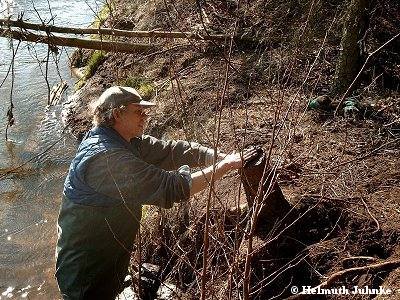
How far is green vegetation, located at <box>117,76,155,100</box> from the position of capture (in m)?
6.80

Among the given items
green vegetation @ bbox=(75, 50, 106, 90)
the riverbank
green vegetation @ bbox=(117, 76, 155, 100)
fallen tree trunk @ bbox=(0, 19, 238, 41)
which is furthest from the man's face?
green vegetation @ bbox=(75, 50, 106, 90)

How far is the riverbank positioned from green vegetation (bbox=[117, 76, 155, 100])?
23mm

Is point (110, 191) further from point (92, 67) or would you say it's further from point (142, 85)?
point (92, 67)

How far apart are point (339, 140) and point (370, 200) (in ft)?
3.67

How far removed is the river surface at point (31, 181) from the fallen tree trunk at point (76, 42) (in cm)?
19

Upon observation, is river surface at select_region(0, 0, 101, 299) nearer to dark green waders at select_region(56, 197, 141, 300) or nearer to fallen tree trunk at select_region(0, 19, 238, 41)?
fallen tree trunk at select_region(0, 19, 238, 41)

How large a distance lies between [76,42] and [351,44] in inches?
152

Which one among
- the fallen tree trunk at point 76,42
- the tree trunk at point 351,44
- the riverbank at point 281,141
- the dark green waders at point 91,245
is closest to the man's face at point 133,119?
the riverbank at point 281,141

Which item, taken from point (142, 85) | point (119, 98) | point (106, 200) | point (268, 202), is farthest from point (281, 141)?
point (142, 85)

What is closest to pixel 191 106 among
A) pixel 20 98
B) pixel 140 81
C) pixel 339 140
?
pixel 140 81

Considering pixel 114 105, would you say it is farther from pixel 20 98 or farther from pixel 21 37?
pixel 20 98

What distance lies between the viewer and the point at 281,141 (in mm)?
4227

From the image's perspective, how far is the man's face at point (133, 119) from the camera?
2.94 metres

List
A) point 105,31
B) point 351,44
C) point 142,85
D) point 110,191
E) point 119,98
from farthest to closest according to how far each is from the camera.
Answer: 1. point 142,85
2. point 105,31
3. point 351,44
4. point 119,98
5. point 110,191
